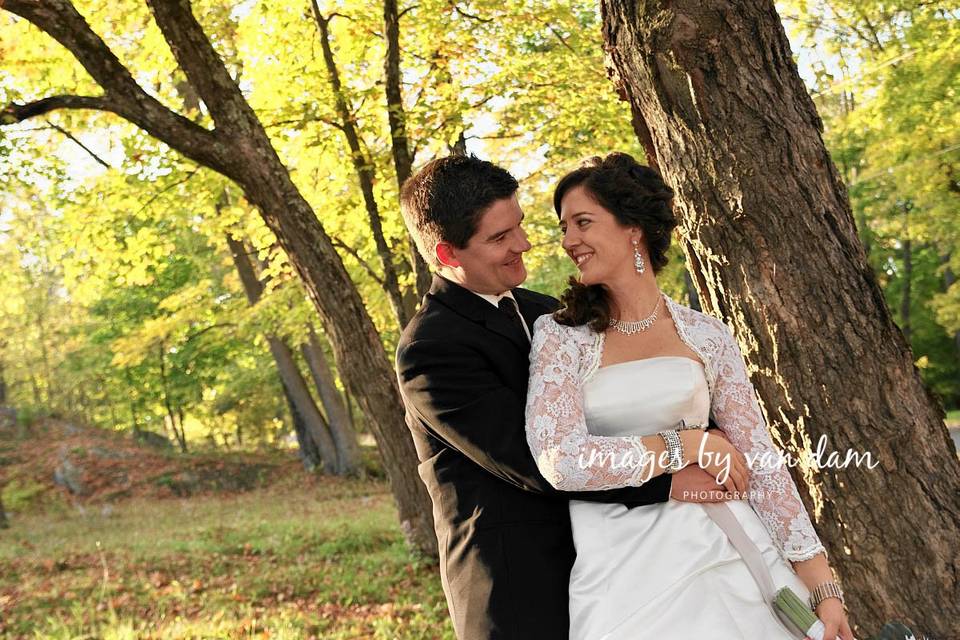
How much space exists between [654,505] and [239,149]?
17.4ft

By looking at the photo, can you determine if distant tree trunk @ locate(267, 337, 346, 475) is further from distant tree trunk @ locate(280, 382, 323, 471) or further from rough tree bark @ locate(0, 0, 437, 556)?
rough tree bark @ locate(0, 0, 437, 556)

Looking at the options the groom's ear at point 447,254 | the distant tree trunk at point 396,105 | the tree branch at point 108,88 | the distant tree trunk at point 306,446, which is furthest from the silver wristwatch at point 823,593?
the distant tree trunk at point 306,446

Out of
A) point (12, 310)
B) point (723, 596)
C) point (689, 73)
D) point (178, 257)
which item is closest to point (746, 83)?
point (689, 73)

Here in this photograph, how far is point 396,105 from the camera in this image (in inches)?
366

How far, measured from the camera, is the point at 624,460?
2518 mm

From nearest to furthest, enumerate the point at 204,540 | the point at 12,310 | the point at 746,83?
1. the point at 746,83
2. the point at 204,540
3. the point at 12,310

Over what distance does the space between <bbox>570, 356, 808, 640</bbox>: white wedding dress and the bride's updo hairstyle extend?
0.71ft

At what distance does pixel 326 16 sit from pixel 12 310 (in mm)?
29104

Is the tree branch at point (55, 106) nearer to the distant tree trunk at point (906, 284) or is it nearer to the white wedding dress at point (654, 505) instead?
the white wedding dress at point (654, 505)

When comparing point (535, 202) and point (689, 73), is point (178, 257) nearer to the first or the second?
point (535, 202)

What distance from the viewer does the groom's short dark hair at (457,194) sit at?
9.30ft

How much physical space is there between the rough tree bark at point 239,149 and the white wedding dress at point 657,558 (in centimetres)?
491

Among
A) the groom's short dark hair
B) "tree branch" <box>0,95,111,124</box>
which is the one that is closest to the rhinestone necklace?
the groom's short dark hair

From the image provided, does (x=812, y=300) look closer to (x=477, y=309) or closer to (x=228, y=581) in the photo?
(x=477, y=309)
